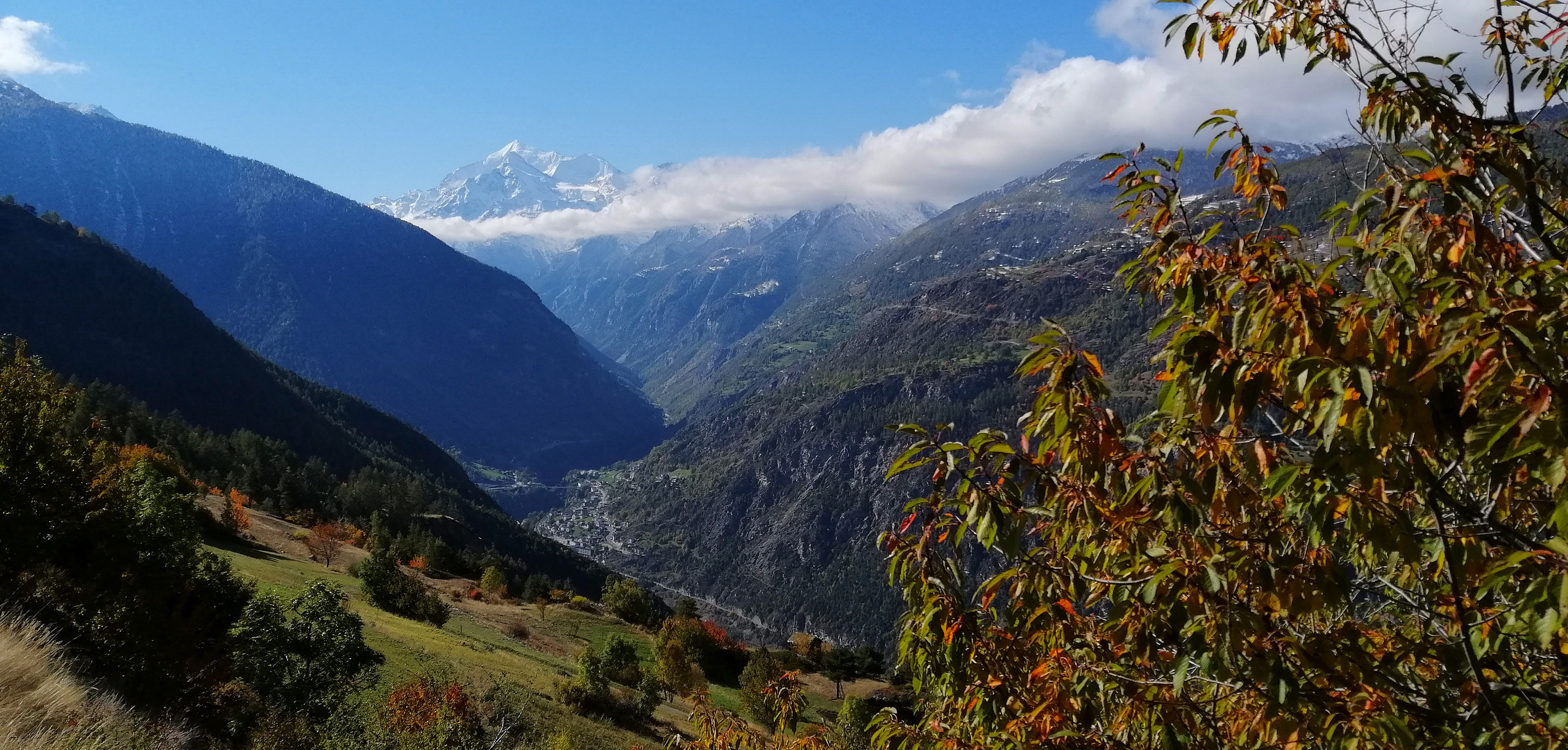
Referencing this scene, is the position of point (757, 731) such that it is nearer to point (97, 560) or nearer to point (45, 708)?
point (45, 708)

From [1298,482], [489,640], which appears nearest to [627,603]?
[489,640]

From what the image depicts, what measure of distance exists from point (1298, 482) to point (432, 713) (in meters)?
28.0

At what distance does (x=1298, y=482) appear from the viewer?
3.10 m

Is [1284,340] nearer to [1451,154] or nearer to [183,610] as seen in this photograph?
[1451,154]

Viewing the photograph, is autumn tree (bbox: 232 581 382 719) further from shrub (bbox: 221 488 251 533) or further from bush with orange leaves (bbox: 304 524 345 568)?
bush with orange leaves (bbox: 304 524 345 568)

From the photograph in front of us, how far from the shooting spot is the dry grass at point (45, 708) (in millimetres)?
8094

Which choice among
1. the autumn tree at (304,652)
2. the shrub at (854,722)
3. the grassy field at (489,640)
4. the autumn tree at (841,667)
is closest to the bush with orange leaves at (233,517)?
the grassy field at (489,640)

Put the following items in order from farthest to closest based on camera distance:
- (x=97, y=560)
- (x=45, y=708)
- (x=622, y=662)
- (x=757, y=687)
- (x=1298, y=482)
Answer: (x=757, y=687) → (x=622, y=662) → (x=97, y=560) → (x=45, y=708) → (x=1298, y=482)

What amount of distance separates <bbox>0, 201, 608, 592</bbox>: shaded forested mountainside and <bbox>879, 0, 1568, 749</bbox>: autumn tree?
131825mm

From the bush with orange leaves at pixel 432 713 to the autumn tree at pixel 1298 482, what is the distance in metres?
21.5

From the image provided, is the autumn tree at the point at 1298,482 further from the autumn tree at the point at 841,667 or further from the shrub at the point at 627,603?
the autumn tree at the point at 841,667

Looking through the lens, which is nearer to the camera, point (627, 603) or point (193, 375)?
point (627, 603)

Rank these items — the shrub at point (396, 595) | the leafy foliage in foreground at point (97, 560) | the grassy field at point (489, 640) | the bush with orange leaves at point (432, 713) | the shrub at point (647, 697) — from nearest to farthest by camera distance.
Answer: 1. the leafy foliage in foreground at point (97, 560)
2. the bush with orange leaves at point (432, 713)
3. the grassy field at point (489, 640)
4. the shrub at point (647, 697)
5. the shrub at point (396, 595)

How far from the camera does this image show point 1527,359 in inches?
97.3
